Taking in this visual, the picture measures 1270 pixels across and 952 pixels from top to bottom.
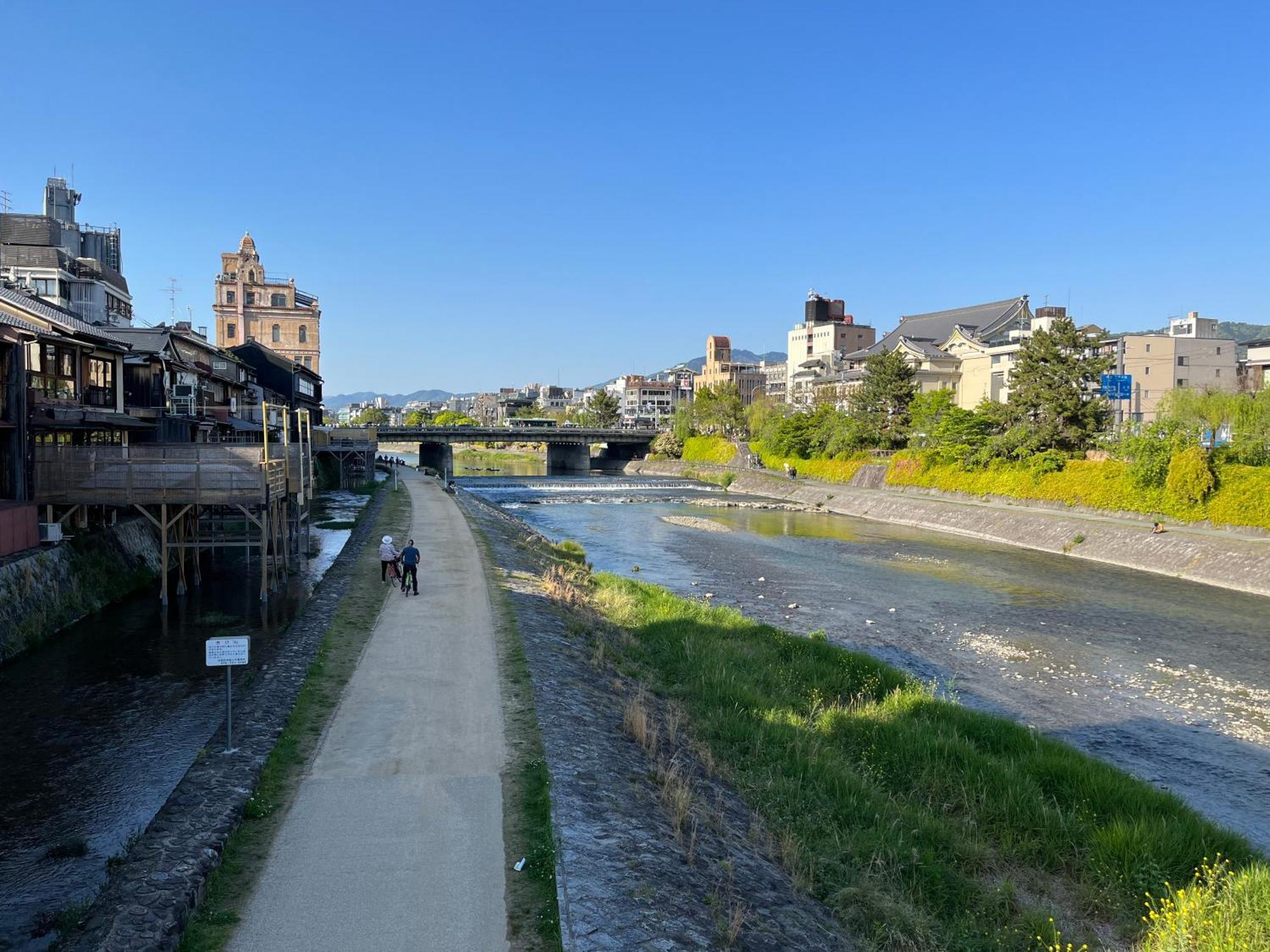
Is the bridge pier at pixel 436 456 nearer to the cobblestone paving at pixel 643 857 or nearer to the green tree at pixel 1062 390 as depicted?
the green tree at pixel 1062 390

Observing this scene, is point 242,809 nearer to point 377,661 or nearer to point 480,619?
point 377,661

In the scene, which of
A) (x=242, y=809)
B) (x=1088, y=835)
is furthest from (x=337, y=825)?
(x=1088, y=835)

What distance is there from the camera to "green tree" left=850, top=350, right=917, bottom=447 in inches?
2997

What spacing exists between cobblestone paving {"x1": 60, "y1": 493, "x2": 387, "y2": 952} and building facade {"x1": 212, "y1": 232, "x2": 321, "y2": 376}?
97.4m

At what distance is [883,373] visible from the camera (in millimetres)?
78250

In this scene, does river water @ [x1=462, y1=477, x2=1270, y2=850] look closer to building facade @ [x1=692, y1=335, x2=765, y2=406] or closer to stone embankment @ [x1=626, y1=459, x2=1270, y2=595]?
stone embankment @ [x1=626, y1=459, x2=1270, y2=595]

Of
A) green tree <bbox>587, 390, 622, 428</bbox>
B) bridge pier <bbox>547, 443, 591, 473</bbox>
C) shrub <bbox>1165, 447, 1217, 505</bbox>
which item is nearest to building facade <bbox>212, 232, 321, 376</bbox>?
bridge pier <bbox>547, 443, 591, 473</bbox>

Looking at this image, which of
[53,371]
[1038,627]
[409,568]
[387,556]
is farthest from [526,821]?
[53,371]

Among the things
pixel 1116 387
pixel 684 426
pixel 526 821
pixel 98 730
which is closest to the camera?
pixel 526 821

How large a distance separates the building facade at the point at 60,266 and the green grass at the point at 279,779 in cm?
3130

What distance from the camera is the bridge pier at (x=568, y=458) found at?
4690 inches

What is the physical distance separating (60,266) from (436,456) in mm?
66140

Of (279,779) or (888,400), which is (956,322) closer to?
(888,400)

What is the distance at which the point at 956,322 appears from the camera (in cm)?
9619
